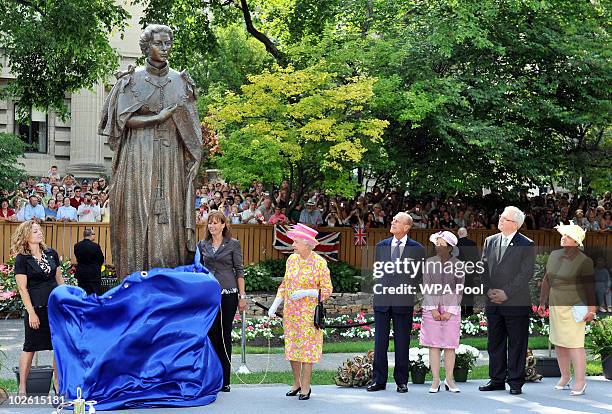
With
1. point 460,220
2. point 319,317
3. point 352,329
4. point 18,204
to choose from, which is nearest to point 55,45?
point 18,204

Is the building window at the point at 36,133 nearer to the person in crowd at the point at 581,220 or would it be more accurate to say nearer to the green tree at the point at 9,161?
the green tree at the point at 9,161

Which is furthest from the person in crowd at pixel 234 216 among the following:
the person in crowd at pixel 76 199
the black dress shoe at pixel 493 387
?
the black dress shoe at pixel 493 387

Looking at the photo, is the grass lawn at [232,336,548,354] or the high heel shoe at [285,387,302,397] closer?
the high heel shoe at [285,387,302,397]

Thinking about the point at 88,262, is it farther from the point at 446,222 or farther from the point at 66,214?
the point at 446,222

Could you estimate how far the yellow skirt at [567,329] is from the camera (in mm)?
11922

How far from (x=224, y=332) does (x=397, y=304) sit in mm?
2028

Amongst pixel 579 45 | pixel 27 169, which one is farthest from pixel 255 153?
pixel 27 169

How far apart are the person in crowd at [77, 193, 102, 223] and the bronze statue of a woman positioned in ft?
41.9

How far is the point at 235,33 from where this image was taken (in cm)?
3891

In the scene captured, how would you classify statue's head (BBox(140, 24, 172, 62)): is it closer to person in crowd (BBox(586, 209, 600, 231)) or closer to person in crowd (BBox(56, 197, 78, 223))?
person in crowd (BBox(56, 197, 78, 223))

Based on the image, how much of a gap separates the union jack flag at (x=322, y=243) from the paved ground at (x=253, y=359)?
7.61m

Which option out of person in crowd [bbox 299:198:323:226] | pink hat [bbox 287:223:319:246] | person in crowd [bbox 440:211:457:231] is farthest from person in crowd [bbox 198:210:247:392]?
person in crowd [bbox 440:211:457:231]

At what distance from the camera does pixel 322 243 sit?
24562 mm

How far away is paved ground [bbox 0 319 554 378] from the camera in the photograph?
1482cm
